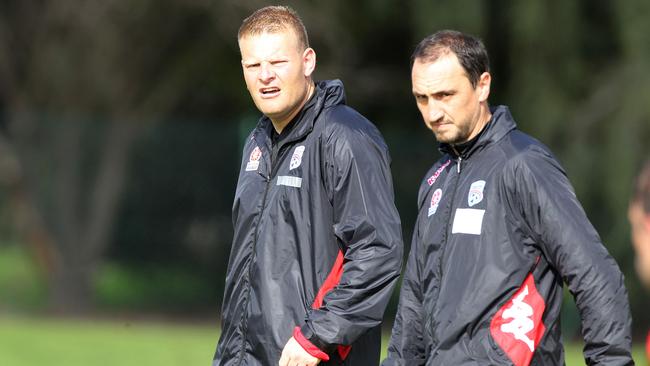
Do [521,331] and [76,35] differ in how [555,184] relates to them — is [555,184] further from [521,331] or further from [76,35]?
[76,35]

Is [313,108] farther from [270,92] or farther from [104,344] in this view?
[104,344]

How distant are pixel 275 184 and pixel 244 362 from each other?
0.72 meters

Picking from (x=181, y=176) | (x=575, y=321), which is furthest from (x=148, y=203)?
→ (x=575, y=321)

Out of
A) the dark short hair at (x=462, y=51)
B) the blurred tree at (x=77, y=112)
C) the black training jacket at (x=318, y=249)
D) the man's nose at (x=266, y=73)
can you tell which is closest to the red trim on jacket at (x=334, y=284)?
the black training jacket at (x=318, y=249)

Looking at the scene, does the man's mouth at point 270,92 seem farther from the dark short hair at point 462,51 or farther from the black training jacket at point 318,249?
the dark short hair at point 462,51

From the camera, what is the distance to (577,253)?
4.18 m

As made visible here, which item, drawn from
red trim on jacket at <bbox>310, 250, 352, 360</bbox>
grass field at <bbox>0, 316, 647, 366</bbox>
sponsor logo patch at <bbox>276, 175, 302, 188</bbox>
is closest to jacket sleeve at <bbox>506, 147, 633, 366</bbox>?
red trim on jacket at <bbox>310, 250, 352, 360</bbox>

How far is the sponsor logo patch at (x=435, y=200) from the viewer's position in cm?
469

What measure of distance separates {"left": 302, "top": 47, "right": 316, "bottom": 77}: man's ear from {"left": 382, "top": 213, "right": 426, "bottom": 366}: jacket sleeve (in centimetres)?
80

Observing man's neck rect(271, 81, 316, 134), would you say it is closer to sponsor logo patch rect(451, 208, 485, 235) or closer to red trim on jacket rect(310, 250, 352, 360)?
red trim on jacket rect(310, 250, 352, 360)

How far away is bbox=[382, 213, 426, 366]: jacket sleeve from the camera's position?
4.70m

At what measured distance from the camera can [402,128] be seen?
1931cm

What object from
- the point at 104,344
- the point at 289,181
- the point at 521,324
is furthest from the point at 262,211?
the point at 104,344

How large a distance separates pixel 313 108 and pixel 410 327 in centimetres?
97
